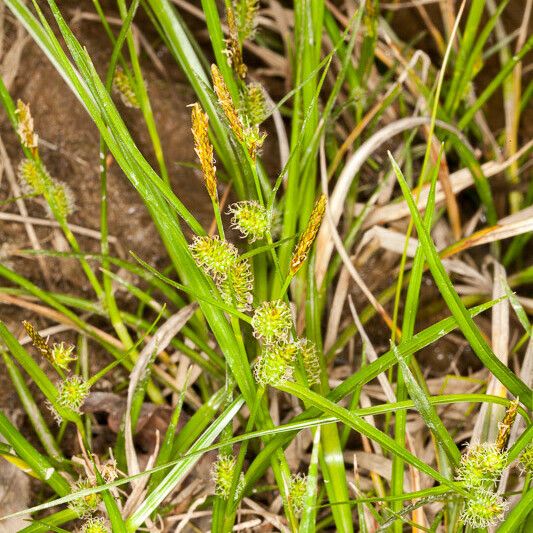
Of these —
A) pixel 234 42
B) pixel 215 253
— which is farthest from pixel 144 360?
pixel 234 42

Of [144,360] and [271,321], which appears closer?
[271,321]

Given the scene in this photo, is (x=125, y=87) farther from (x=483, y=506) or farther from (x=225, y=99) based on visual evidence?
(x=483, y=506)

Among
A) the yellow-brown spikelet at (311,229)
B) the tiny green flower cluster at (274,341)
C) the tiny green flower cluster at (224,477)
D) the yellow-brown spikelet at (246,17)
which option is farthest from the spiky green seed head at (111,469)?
the yellow-brown spikelet at (246,17)

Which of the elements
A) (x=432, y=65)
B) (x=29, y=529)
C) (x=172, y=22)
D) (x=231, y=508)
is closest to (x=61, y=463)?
(x=29, y=529)

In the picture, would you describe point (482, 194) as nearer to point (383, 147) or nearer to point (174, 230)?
point (383, 147)

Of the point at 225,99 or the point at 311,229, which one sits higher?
the point at 225,99

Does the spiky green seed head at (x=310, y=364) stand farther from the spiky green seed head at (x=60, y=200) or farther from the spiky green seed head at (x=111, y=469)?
the spiky green seed head at (x=60, y=200)
